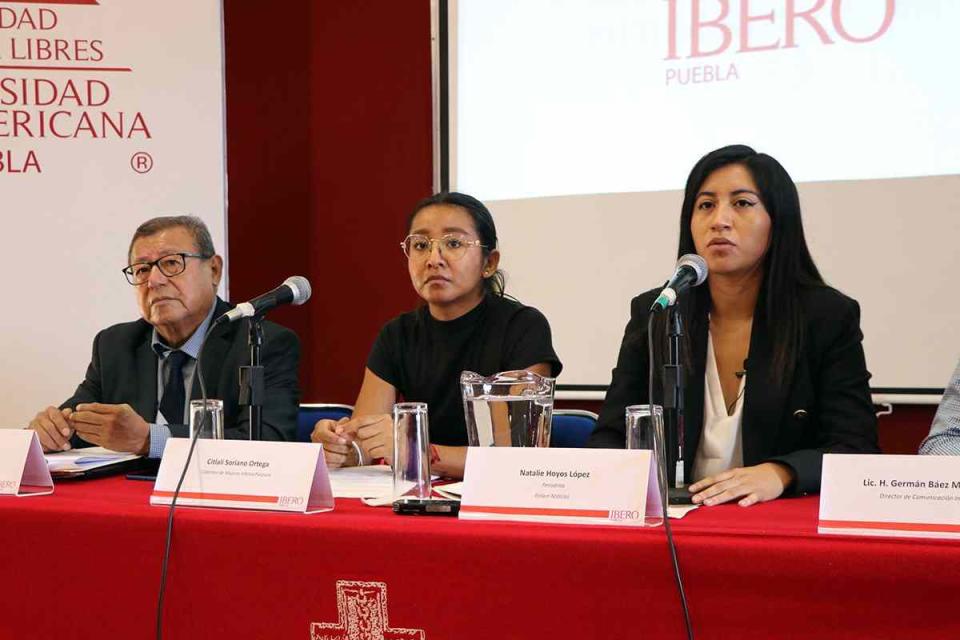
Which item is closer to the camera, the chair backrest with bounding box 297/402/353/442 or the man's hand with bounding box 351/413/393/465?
the man's hand with bounding box 351/413/393/465

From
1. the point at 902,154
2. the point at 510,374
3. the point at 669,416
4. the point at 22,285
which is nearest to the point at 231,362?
the point at 510,374

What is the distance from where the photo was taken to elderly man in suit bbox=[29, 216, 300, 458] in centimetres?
244

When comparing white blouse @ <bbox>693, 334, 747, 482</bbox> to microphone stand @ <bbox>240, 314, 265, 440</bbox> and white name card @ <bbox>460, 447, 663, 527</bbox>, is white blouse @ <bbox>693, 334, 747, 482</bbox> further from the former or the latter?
microphone stand @ <bbox>240, 314, 265, 440</bbox>

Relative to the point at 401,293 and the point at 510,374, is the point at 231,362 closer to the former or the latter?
the point at 510,374

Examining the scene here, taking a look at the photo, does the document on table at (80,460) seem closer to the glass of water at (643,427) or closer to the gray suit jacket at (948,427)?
the glass of water at (643,427)

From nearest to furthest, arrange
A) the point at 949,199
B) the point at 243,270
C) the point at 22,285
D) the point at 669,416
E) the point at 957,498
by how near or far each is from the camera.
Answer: the point at 957,498
the point at 669,416
the point at 949,199
the point at 22,285
the point at 243,270

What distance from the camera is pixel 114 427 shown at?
197cm

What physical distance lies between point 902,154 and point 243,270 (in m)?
2.54

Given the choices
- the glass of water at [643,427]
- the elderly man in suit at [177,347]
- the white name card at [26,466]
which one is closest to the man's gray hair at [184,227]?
the elderly man in suit at [177,347]

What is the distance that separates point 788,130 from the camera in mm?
3279

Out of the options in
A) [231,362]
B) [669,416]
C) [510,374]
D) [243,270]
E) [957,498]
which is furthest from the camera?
[243,270]

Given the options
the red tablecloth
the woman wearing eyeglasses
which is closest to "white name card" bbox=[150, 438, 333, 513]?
the red tablecloth

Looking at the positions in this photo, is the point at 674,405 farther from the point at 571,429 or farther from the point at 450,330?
the point at 450,330

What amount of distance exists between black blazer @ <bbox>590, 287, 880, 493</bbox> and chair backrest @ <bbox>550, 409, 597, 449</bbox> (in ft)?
0.88
